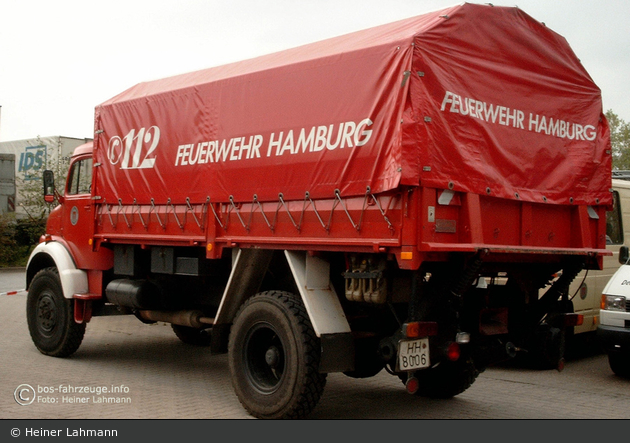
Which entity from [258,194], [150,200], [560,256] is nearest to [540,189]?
[560,256]

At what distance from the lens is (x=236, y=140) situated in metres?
7.50

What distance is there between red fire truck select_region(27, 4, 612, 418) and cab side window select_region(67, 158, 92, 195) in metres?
1.83

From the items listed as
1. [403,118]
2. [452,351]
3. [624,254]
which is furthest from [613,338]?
[403,118]

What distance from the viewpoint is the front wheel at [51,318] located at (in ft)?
31.8

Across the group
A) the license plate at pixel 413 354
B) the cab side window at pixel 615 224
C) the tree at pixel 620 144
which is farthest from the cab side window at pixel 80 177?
the tree at pixel 620 144

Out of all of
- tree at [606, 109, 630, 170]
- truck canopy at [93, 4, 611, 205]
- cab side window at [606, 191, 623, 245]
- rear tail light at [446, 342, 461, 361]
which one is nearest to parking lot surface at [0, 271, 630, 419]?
rear tail light at [446, 342, 461, 361]

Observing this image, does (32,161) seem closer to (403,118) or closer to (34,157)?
(34,157)

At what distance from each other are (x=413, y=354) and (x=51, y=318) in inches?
232

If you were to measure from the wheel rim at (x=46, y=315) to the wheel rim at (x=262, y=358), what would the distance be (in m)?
4.14

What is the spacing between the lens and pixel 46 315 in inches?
394

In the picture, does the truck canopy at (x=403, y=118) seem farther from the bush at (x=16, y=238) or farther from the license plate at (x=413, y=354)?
the bush at (x=16, y=238)

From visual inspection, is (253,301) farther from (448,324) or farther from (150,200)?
(150,200)

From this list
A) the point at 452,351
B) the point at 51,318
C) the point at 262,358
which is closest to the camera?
the point at 452,351

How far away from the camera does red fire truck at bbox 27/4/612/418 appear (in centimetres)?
599
